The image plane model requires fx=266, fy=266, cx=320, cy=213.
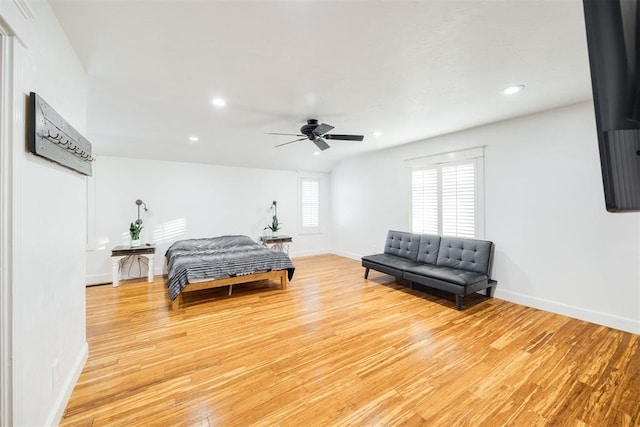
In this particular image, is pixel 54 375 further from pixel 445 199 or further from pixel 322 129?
pixel 445 199

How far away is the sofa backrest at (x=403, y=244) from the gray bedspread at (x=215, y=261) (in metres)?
1.93

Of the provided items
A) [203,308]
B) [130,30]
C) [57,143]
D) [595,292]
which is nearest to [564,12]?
[130,30]

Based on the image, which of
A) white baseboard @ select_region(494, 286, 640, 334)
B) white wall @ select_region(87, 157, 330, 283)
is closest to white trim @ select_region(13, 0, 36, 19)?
white wall @ select_region(87, 157, 330, 283)

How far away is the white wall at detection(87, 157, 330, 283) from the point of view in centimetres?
482

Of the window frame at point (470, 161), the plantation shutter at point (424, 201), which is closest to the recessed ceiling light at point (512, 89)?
the window frame at point (470, 161)

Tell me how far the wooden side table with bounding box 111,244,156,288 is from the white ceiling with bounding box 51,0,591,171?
1.94 m

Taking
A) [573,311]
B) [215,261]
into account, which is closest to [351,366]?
[215,261]

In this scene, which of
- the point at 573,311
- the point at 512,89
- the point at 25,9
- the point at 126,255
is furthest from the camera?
the point at 126,255

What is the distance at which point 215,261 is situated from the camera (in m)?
3.88

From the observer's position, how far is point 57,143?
1.65 metres

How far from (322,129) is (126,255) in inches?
155

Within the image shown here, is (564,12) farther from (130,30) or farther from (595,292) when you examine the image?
(595,292)

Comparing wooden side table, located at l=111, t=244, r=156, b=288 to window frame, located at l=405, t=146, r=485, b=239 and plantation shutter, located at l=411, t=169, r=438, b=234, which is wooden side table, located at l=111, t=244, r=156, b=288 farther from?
window frame, located at l=405, t=146, r=485, b=239

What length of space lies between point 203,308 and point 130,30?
10.0 ft
